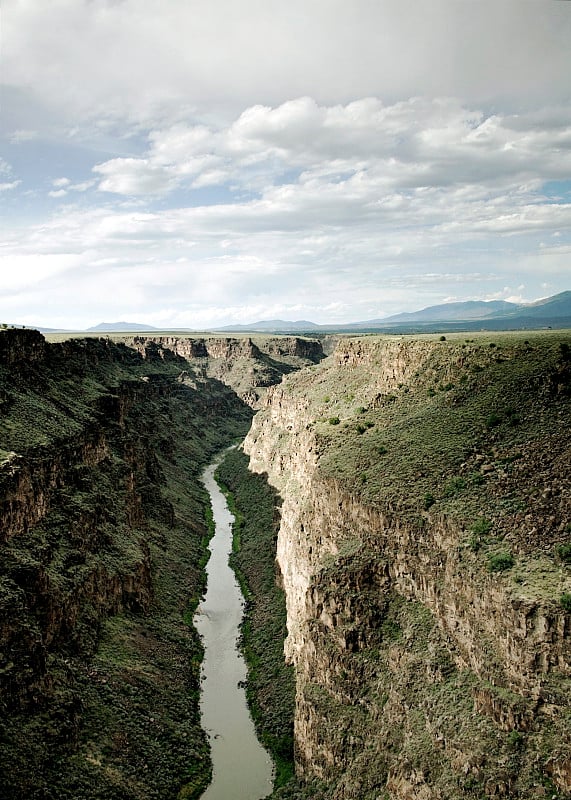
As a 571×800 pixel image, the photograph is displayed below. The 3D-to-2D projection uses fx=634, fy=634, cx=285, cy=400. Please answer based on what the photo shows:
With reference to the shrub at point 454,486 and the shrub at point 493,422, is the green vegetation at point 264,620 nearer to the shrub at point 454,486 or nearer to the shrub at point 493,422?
the shrub at point 454,486

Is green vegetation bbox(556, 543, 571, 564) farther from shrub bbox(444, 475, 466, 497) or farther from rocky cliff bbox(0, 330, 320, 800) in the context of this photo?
rocky cliff bbox(0, 330, 320, 800)

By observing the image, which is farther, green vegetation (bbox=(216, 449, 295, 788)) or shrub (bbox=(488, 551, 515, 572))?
green vegetation (bbox=(216, 449, 295, 788))

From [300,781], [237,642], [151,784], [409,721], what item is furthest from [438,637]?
[237,642]

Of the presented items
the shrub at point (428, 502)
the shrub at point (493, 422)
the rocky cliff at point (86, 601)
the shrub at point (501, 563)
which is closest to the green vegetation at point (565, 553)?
the shrub at point (501, 563)

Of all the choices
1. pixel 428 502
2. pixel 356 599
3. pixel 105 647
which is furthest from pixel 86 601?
pixel 428 502

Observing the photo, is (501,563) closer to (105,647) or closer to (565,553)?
(565,553)

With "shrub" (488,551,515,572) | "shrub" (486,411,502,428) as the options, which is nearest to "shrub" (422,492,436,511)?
"shrub" (488,551,515,572)
